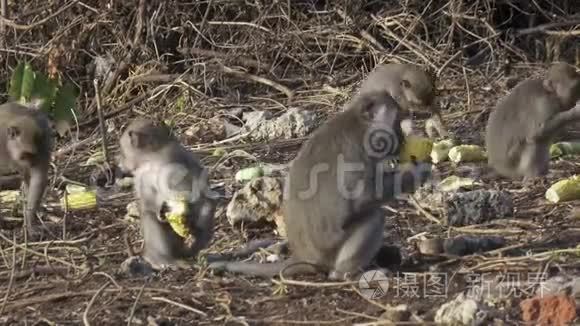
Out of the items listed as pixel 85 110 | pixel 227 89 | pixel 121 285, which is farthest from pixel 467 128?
pixel 121 285

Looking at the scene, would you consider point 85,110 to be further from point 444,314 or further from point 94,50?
point 444,314

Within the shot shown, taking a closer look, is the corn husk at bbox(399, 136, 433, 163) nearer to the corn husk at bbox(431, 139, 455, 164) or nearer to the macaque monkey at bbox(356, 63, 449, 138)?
the corn husk at bbox(431, 139, 455, 164)

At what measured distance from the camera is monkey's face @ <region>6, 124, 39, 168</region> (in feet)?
24.8

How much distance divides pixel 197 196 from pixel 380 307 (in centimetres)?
123

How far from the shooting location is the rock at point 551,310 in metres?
4.73

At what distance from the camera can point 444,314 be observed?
4.88 m

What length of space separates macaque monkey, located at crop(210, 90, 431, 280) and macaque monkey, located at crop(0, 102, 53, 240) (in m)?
2.43

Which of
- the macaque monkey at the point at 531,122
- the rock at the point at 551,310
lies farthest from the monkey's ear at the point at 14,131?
the rock at the point at 551,310

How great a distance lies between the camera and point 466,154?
8.32m

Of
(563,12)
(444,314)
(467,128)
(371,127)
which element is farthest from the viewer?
(563,12)

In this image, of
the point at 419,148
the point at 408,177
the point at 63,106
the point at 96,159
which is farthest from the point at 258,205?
the point at 63,106

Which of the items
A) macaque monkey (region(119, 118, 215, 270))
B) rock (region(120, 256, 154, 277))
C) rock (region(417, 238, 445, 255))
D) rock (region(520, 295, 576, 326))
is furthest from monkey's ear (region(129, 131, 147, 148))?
rock (region(520, 295, 576, 326))

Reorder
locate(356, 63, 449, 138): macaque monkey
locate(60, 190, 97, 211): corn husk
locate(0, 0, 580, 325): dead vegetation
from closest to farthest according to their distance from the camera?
locate(60, 190, 97, 211): corn husk < locate(356, 63, 449, 138): macaque monkey < locate(0, 0, 580, 325): dead vegetation

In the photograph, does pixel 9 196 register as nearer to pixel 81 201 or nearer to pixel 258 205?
pixel 81 201
